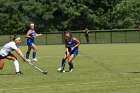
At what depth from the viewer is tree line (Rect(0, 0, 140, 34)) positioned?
61562 mm

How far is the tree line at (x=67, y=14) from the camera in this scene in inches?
2424

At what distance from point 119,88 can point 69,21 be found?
4936 centimetres

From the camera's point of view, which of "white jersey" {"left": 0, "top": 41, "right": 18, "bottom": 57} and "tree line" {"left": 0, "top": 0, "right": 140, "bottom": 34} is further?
"tree line" {"left": 0, "top": 0, "right": 140, "bottom": 34}

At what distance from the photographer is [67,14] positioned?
65125 millimetres

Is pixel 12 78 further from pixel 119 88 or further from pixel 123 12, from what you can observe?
pixel 123 12

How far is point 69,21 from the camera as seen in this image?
62.6 meters

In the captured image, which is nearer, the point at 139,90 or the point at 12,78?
the point at 139,90

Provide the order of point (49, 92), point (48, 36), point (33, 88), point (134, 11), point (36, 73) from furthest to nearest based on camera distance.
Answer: point (134, 11) → point (48, 36) → point (36, 73) → point (33, 88) → point (49, 92)

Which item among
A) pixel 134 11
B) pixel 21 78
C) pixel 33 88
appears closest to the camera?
pixel 33 88

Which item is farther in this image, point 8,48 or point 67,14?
point 67,14

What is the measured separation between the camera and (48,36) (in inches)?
2168

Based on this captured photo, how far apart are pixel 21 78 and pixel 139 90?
16.3ft

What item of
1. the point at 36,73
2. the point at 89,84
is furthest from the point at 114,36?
the point at 89,84

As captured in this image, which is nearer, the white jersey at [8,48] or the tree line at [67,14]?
the white jersey at [8,48]
